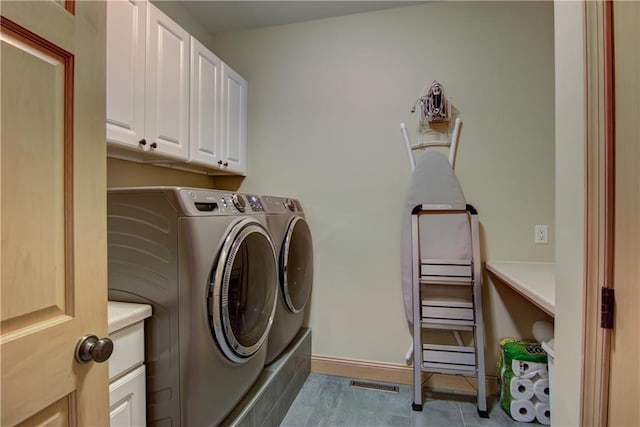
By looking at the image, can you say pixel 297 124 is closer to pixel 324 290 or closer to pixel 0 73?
pixel 324 290

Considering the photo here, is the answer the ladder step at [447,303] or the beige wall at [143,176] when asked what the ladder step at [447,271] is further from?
the beige wall at [143,176]

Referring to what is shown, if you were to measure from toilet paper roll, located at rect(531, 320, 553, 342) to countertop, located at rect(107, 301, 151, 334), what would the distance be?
6.64 ft

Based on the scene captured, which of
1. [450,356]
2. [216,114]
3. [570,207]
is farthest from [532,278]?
[216,114]

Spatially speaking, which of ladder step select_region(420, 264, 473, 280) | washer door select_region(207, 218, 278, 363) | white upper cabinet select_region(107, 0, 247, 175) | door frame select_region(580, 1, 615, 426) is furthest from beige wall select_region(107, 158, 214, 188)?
door frame select_region(580, 1, 615, 426)

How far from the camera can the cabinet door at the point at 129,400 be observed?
1.00 metres

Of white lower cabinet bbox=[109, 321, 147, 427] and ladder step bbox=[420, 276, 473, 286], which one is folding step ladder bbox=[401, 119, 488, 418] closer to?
ladder step bbox=[420, 276, 473, 286]

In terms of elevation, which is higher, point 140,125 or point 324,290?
point 140,125

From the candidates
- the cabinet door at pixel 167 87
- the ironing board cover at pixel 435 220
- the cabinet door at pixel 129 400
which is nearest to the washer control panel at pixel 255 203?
the cabinet door at pixel 167 87

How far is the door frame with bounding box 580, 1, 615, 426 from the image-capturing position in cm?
71

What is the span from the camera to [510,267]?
187cm

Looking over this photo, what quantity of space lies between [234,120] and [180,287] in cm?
148

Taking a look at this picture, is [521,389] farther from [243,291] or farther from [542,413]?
[243,291]

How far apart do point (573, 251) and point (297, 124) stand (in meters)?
1.89

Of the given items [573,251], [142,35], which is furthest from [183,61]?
[573,251]
